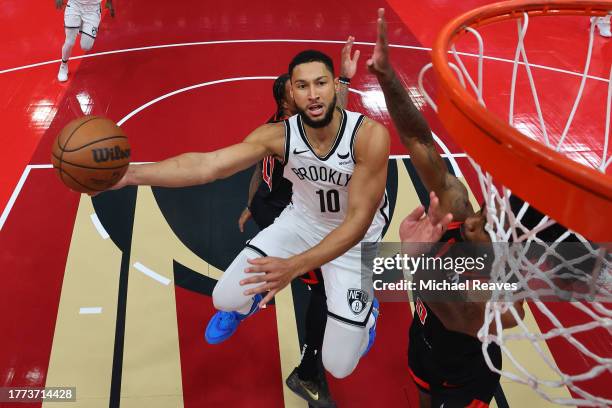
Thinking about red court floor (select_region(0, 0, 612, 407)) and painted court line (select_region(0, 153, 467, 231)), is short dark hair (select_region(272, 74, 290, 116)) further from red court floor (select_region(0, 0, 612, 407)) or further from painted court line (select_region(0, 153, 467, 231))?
painted court line (select_region(0, 153, 467, 231))

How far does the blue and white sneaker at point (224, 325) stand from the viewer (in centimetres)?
396

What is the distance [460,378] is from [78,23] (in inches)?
258

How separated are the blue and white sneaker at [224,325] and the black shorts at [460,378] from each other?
4.56 feet

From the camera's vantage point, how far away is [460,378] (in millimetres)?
3012

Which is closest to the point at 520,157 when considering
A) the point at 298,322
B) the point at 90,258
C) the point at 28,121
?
the point at 298,322

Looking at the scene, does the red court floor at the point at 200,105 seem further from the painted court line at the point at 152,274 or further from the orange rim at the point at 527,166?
the orange rim at the point at 527,166

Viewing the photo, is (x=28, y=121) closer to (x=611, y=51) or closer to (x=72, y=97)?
(x=72, y=97)

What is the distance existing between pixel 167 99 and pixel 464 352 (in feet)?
17.0

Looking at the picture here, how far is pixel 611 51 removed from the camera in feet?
27.1

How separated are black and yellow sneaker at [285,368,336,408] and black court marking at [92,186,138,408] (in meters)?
1.22

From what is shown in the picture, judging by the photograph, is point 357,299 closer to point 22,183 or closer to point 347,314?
point 347,314

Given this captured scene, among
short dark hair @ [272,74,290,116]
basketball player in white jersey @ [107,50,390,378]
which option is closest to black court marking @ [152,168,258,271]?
basketball player in white jersey @ [107,50,390,378]

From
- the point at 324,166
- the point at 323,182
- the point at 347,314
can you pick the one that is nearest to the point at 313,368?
the point at 347,314

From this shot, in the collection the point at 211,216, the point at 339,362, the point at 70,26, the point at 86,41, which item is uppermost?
the point at 70,26
